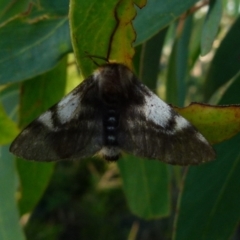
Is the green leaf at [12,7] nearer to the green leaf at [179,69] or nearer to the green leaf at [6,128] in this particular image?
the green leaf at [6,128]

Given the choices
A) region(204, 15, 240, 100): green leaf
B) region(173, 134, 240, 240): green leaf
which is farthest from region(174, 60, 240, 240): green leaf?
region(204, 15, 240, 100): green leaf

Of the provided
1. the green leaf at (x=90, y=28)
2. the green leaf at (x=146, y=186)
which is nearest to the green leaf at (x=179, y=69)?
the green leaf at (x=146, y=186)

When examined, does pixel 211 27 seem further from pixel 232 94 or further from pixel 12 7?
pixel 12 7

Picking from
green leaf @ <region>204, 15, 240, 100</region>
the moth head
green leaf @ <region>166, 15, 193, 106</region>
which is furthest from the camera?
green leaf @ <region>166, 15, 193, 106</region>

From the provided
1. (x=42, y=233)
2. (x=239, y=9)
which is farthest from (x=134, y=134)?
(x=42, y=233)

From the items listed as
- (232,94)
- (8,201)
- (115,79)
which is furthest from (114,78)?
(8,201)

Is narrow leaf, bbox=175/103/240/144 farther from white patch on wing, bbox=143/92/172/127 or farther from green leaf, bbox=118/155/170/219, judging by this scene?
green leaf, bbox=118/155/170/219
